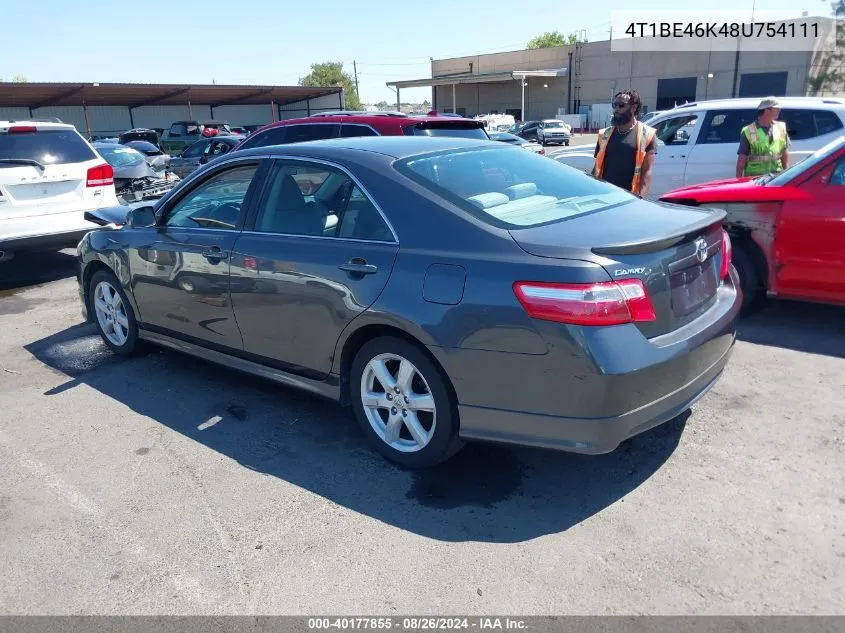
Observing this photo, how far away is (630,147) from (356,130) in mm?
3191

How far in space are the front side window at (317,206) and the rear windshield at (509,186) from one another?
1.03 ft

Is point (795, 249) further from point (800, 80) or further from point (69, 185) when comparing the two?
point (800, 80)

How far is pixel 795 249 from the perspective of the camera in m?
5.22

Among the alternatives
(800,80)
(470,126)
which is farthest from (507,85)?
(470,126)

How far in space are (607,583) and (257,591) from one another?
1.39m

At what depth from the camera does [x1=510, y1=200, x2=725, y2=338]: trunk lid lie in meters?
2.92

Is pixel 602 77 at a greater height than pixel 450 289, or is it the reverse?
pixel 602 77

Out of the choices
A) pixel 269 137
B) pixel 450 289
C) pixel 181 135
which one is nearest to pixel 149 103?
pixel 181 135

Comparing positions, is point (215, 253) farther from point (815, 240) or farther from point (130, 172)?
point (130, 172)

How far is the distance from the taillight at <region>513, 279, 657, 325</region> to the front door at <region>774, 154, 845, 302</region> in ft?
9.85

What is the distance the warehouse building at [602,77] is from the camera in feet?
159

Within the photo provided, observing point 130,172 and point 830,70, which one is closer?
point 130,172

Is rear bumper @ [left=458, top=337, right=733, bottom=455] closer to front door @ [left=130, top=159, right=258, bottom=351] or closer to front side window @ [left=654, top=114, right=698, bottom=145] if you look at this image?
front door @ [left=130, top=159, right=258, bottom=351]

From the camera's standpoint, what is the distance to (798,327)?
5562mm
